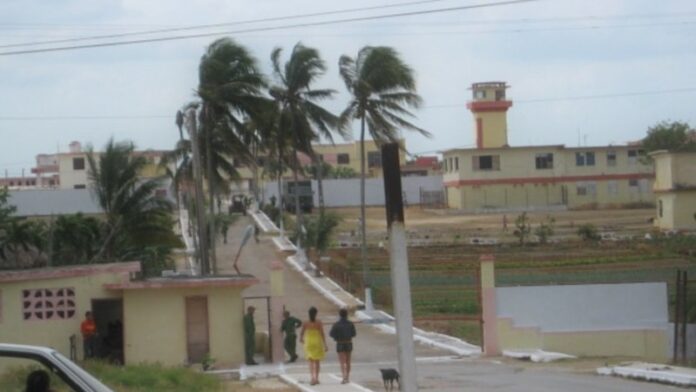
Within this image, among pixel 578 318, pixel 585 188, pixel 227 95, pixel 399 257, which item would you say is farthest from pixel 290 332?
pixel 585 188

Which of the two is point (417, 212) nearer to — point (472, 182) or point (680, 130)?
point (472, 182)

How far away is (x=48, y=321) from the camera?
30094 mm

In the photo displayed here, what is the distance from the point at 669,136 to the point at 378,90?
68842 mm

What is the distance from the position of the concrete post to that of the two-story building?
205ft

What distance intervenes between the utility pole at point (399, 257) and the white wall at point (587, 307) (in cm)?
2089

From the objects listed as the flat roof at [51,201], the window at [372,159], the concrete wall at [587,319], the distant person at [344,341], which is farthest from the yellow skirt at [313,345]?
the window at [372,159]

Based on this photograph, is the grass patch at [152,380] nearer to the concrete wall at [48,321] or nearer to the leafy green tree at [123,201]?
the concrete wall at [48,321]

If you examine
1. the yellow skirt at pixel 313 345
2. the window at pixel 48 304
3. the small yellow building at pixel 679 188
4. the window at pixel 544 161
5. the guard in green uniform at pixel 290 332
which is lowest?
the guard in green uniform at pixel 290 332

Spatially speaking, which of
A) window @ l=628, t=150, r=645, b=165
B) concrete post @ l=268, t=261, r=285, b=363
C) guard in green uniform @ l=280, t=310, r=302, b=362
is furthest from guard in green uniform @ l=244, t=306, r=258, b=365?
window @ l=628, t=150, r=645, b=165

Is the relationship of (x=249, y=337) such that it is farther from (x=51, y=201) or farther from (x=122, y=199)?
(x=51, y=201)

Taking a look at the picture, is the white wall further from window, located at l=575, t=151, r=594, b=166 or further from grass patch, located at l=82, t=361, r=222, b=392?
window, located at l=575, t=151, r=594, b=166

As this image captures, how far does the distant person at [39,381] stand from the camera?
845 cm

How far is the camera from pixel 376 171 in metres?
121

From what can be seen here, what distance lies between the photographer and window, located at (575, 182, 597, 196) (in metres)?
95.6
